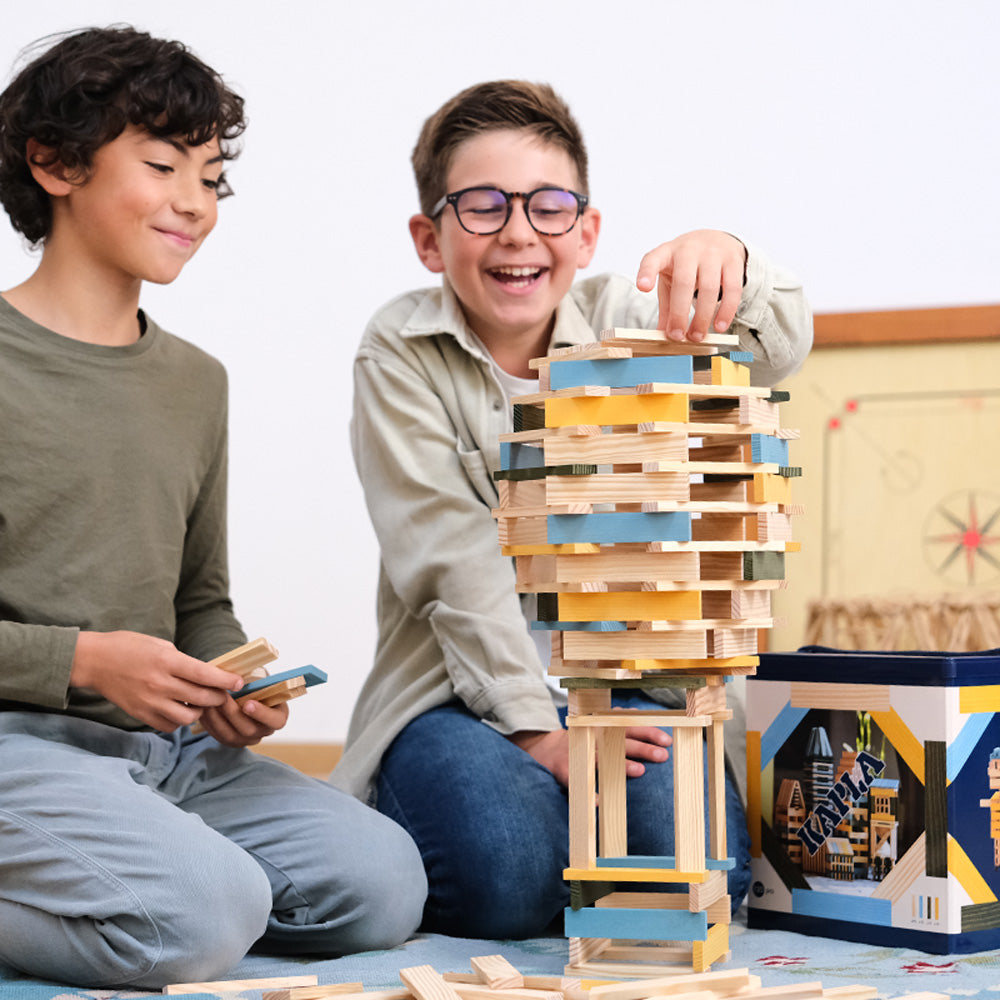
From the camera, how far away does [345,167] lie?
276 centimetres

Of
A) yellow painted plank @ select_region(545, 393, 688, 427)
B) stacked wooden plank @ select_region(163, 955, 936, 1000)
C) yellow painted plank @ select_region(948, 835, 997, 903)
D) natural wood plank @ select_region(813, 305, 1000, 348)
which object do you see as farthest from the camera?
natural wood plank @ select_region(813, 305, 1000, 348)

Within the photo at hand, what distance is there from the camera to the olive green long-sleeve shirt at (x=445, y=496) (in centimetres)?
144

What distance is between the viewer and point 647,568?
110 cm

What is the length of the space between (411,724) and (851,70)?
1675 mm

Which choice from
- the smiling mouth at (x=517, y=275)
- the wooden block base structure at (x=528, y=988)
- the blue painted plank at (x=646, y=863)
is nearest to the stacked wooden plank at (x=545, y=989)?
the wooden block base structure at (x=528, y=988)

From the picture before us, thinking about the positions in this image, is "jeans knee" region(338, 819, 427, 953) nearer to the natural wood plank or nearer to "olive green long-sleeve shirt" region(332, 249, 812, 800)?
"olive green long-sleeve shirt" region(332, 249, 812, 800)

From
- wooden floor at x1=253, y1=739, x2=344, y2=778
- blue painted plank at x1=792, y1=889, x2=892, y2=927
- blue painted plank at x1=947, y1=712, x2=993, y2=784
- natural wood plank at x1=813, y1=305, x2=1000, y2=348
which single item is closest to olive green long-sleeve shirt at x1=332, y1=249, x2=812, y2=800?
blue painted plank at x1=792, y1=889, x2=892, y2=927

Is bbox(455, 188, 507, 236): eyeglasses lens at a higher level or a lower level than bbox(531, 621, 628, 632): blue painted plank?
higher

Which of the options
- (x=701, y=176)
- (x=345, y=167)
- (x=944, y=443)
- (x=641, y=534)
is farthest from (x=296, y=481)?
(x=641, y=534)

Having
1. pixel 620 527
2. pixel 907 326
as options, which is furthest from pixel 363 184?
pixel 620 527

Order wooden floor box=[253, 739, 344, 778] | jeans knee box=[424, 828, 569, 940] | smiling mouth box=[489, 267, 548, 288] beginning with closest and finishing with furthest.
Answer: jeans knee box=[424, 828, 569, 940], smiling mouth box=[489, 267, 548, 288], wooden floor box=[253, 739, 344, 778]

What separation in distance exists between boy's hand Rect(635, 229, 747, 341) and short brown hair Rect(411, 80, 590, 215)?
38 cm

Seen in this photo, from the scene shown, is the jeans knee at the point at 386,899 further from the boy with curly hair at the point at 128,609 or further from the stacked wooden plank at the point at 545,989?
the stacked wooden plank at the point at 545,989

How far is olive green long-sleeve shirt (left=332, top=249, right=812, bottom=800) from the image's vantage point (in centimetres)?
144
